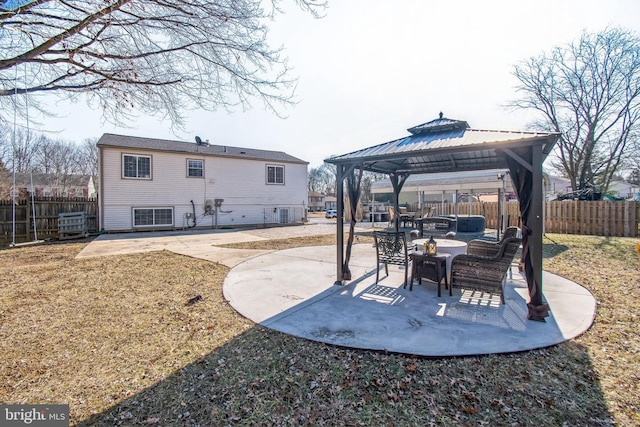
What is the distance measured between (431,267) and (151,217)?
16.2m

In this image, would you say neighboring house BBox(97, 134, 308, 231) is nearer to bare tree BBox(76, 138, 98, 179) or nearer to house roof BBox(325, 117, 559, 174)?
house roof BBox(325, 117, 559, 174)

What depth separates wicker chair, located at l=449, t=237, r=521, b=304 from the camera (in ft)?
13.6

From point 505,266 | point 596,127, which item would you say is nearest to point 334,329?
point 505,266

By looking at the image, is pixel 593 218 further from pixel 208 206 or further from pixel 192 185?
pixel 192 185

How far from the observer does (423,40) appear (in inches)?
229

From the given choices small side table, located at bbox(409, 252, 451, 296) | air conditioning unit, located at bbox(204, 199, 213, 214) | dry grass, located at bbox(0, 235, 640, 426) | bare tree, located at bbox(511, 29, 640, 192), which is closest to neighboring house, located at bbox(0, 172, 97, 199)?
air conditioning unit, located at bbox(204, 199, 213, 214)

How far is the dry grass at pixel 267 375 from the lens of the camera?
7.29ft

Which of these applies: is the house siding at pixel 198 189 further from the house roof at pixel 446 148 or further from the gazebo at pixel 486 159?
the gazebo at pixel 486 159

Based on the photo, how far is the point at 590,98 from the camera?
1678 cm

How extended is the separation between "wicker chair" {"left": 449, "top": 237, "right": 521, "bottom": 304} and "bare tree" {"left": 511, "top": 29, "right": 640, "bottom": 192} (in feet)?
62.6

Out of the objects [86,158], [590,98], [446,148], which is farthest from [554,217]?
[86,158]

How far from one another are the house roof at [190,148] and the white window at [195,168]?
21.8 inches

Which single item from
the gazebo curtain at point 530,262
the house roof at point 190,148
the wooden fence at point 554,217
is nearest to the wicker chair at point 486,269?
the gazebo curtain at point 530,262

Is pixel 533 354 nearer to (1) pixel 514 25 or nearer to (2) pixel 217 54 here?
(2) pixel 217 54
